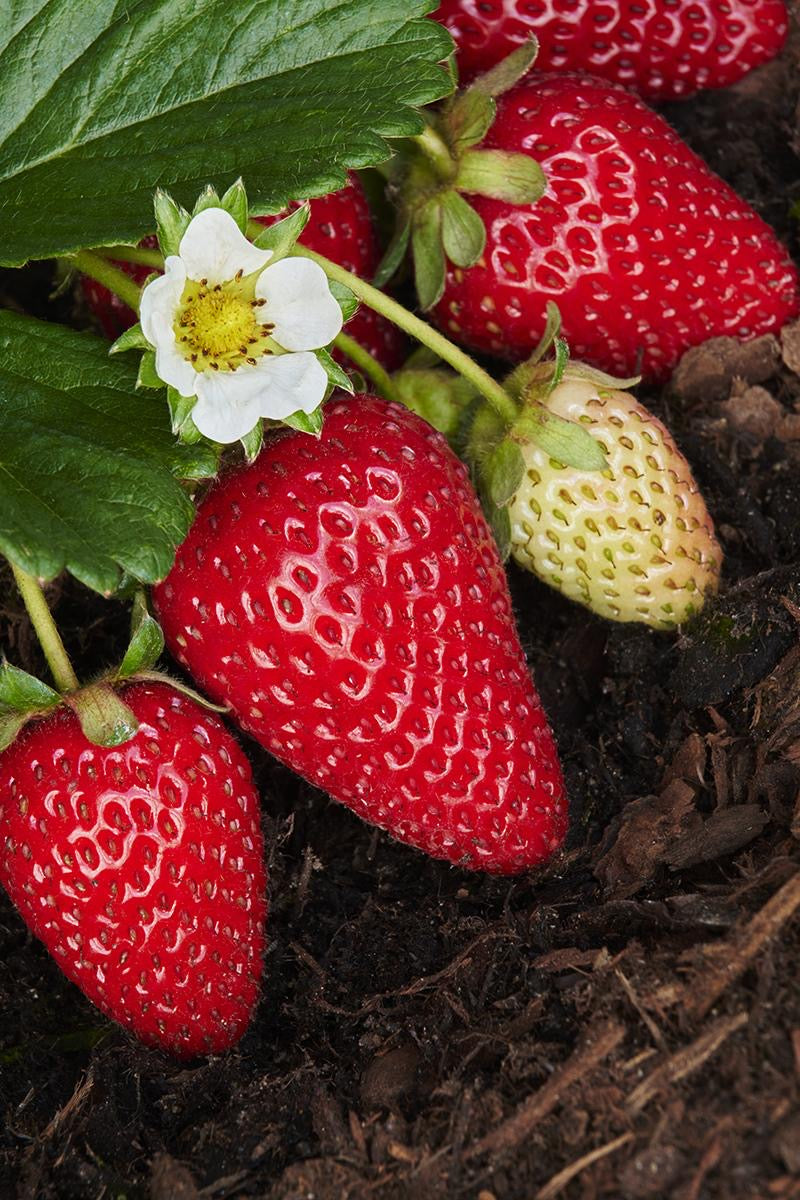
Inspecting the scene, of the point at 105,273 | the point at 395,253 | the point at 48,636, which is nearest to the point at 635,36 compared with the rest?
the point at 395,253

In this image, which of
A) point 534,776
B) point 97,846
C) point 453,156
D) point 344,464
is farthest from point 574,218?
point 97,846

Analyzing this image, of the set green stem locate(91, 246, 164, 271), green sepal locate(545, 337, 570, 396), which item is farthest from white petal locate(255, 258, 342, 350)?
green sepal locate(545, 337, 570, 396)

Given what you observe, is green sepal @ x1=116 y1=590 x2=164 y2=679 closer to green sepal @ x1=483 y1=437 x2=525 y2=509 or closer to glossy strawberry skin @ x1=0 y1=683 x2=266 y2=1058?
glossy strawberry skin @ x1=0 y1=683 x2=266 y2=1058

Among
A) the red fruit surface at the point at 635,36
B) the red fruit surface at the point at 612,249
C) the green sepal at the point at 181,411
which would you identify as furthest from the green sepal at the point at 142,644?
the red fruit surface at the point at 635,36

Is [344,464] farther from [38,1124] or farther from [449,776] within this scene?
[38,1124]

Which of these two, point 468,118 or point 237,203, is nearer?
point 237,203

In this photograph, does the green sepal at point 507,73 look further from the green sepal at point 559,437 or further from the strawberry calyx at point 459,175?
the green sepal at point 559,437

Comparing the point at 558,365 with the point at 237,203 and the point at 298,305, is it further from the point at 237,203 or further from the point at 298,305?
the point at 237,203

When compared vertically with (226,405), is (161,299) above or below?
above
